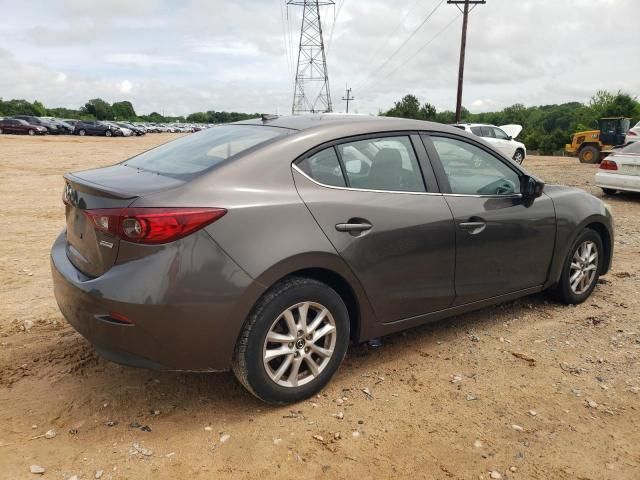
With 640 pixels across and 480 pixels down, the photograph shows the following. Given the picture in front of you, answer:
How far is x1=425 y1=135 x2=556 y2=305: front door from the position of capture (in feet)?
11.8

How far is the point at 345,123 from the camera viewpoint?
11.0 feet

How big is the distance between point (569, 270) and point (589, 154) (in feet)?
71.0

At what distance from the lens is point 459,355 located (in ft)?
12.2

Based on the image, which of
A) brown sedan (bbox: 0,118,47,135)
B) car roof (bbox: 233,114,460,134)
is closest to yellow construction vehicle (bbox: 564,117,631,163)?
car roof (bbox: 233,114,460,134)

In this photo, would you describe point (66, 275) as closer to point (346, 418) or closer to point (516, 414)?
point (346, 418)

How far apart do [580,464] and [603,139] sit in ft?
81.1

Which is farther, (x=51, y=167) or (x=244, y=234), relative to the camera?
(x=51, y=167)

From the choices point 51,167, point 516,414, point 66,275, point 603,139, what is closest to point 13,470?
point 66,275

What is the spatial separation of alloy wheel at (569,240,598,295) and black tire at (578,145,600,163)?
A: 21099 millimetres

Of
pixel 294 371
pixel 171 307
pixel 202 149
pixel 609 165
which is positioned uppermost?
pixel 202 149

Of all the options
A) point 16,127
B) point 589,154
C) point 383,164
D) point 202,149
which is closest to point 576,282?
point 383,164

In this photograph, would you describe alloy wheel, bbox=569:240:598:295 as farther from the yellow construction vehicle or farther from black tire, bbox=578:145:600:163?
black tire, bbox=578:145:600:163

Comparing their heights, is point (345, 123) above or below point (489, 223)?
above

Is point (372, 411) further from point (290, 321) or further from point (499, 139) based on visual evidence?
point (499, 139)
